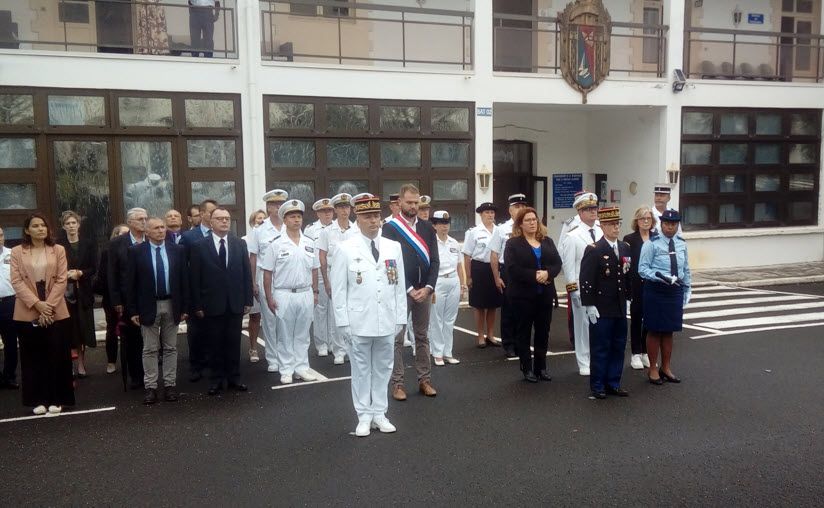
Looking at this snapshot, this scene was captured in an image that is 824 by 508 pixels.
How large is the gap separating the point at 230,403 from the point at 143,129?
25.2 ft

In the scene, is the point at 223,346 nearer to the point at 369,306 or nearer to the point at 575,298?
the point at 369,306

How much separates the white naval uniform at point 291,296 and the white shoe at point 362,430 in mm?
2038

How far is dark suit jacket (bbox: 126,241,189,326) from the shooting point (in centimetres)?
721

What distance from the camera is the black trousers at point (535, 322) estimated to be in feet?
25.4

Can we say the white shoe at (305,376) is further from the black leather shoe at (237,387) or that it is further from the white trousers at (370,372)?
the white trousers at (370,372)

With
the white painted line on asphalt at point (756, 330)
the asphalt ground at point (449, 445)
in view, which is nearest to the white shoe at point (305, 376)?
the asphalt ground at point (449, 445)

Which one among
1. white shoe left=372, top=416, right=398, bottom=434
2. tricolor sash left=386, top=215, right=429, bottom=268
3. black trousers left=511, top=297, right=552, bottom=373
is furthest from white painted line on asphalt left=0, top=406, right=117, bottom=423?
black trousers left=511, top=297, right=552, bottom=373

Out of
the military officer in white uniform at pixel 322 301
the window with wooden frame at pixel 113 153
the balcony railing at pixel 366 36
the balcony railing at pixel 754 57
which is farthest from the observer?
the balcony railing at pixel 754 57

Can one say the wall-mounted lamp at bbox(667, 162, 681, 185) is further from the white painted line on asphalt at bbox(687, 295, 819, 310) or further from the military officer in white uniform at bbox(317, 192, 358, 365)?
the military officer in white uniform at bbox(317, 192, 358, 365)

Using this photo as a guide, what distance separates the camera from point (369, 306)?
6.13 meters

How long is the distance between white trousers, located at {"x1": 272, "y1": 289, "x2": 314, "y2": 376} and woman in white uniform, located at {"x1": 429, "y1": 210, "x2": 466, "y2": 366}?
1533 millimetres

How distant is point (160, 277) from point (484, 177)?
954cm

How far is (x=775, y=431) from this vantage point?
6215mm

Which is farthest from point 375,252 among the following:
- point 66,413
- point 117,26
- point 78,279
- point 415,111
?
point 117,26
